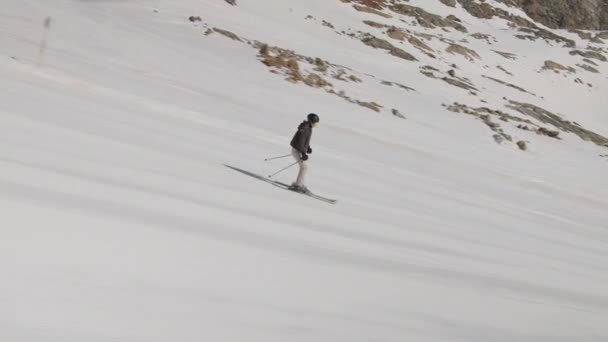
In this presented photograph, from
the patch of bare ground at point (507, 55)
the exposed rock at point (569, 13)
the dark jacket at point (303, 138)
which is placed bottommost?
the dark jacket at point (303, 138)

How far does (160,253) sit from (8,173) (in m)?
1.81

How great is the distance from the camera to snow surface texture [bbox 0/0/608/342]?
13.7 ft

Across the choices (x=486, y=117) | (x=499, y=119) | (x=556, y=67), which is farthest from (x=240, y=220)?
(x=556, y=67)

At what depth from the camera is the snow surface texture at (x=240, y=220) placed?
4172 millimetres

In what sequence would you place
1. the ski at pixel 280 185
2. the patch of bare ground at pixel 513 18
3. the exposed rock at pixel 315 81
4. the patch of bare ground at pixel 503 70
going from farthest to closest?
1. the patch of bare ground at pixel 513 18
2. the patch of bare ground at pixel 503 70
3. the exposed rock at pixel 315 81
4. the ski at pixel 280 185

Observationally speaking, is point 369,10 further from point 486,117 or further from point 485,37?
point 486,117

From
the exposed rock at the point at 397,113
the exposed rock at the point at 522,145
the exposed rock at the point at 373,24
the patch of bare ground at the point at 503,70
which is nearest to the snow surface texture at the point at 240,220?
the exposed rock at the point at 397,113

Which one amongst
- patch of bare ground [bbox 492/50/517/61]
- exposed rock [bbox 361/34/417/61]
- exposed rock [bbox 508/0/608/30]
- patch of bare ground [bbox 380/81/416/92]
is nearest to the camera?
patch of bare ground [bbox 380/81/416/92]

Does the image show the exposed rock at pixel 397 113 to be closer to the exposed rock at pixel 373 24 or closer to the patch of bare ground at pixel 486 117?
the patch of bare ground at pixel 486 117

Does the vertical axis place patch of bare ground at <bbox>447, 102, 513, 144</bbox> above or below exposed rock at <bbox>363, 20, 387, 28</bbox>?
below

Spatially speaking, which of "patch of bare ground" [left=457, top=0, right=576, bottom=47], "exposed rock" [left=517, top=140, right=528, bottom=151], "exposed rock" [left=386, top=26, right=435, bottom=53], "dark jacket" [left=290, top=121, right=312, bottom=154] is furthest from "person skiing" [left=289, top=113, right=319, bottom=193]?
"patch of bare ground" [left=457, top=0, right=576, bottom=47]

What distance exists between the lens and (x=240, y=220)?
6867 mm

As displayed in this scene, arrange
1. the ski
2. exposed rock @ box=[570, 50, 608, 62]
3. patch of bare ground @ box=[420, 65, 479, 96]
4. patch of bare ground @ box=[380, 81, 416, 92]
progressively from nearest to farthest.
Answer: the ski
patch of bare ground @ box=[380, 81, 416, 92]
patch of bare ground @ box=[420, 65, 479, 96]
exposed rock @ box=[570, 50, 608, 62]

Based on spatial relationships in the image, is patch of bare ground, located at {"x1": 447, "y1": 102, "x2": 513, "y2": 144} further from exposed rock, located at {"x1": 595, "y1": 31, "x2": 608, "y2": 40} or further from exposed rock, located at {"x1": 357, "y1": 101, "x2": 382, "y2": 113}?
exposed rock, located at {"x1": 595, "y1": 31, "x2": 608, "y2": 40}
